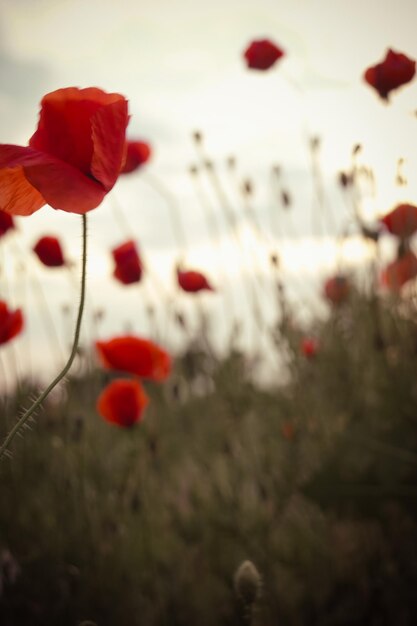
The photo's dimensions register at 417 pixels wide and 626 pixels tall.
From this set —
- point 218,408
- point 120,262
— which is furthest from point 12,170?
point 218,408

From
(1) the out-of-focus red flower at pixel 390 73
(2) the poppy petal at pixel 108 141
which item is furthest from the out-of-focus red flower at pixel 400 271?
(2) the poppy petal at pixel 108 141

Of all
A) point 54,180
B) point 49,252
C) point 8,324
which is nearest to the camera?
point 54,180

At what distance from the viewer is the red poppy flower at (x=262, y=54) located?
7.43 ft

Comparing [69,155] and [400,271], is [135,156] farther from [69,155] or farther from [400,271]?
[69,155]

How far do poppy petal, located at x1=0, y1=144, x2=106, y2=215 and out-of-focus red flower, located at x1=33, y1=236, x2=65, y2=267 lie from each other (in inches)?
39.7

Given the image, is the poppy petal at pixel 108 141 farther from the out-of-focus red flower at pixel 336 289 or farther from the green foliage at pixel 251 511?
the out-of-focus red flower at pixel 336 289

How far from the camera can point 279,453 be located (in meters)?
2.90

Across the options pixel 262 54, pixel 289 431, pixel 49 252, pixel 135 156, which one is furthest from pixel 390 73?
pixel 289 431

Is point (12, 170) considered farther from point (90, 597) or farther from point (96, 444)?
point (96, 444)

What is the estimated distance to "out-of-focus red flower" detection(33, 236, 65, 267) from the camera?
1839 mm

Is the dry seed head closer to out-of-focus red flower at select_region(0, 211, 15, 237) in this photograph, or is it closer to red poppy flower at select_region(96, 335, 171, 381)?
red poppy flower at select_region(96, 335, 171, 381)

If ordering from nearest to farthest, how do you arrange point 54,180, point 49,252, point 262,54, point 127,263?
point 54,180
point 49,252
point 262,54
point 127,263

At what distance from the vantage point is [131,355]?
6.68 feet

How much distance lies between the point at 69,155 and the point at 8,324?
36.5 inches
